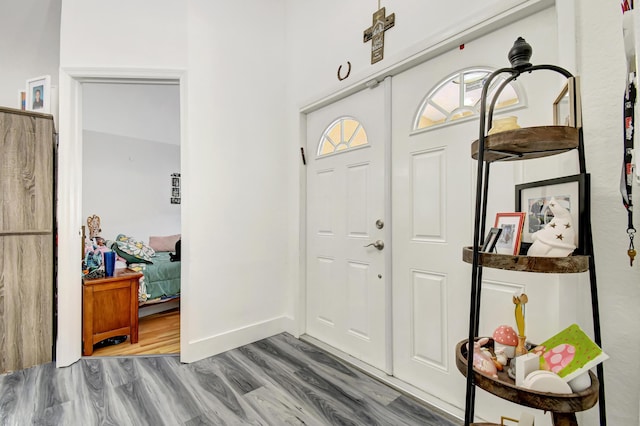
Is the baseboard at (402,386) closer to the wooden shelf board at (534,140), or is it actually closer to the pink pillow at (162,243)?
the wooden shelf board at (534,140)

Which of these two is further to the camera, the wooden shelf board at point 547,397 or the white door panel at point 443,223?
the white door panel at point 443,223

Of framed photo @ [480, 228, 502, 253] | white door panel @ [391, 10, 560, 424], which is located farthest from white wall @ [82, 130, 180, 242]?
framed photo @ [480, 228, 502, 253]

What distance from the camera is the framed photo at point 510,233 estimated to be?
103cm

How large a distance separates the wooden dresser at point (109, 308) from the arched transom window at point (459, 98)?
2.67 metres

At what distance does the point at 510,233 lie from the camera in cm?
106

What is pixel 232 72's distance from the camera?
260 cm

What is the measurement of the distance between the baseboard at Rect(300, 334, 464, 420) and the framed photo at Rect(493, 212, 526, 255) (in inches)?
43.9

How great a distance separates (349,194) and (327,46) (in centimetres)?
120

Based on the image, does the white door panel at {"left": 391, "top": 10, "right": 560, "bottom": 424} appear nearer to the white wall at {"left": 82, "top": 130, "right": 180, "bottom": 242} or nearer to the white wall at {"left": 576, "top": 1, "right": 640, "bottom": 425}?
the white wall at {"left": 576, "top": 1, "right": 640, "bottom": 425}

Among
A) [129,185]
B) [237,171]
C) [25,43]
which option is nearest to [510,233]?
[237,171]

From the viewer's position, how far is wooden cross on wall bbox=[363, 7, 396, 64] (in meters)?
2.02

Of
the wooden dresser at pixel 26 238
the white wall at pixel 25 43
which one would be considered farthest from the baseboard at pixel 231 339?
the white wall at pixel 25 43

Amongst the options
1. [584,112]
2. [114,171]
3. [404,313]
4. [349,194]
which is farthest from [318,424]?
[114,171]

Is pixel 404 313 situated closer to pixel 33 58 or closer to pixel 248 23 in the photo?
pixel 248 23
